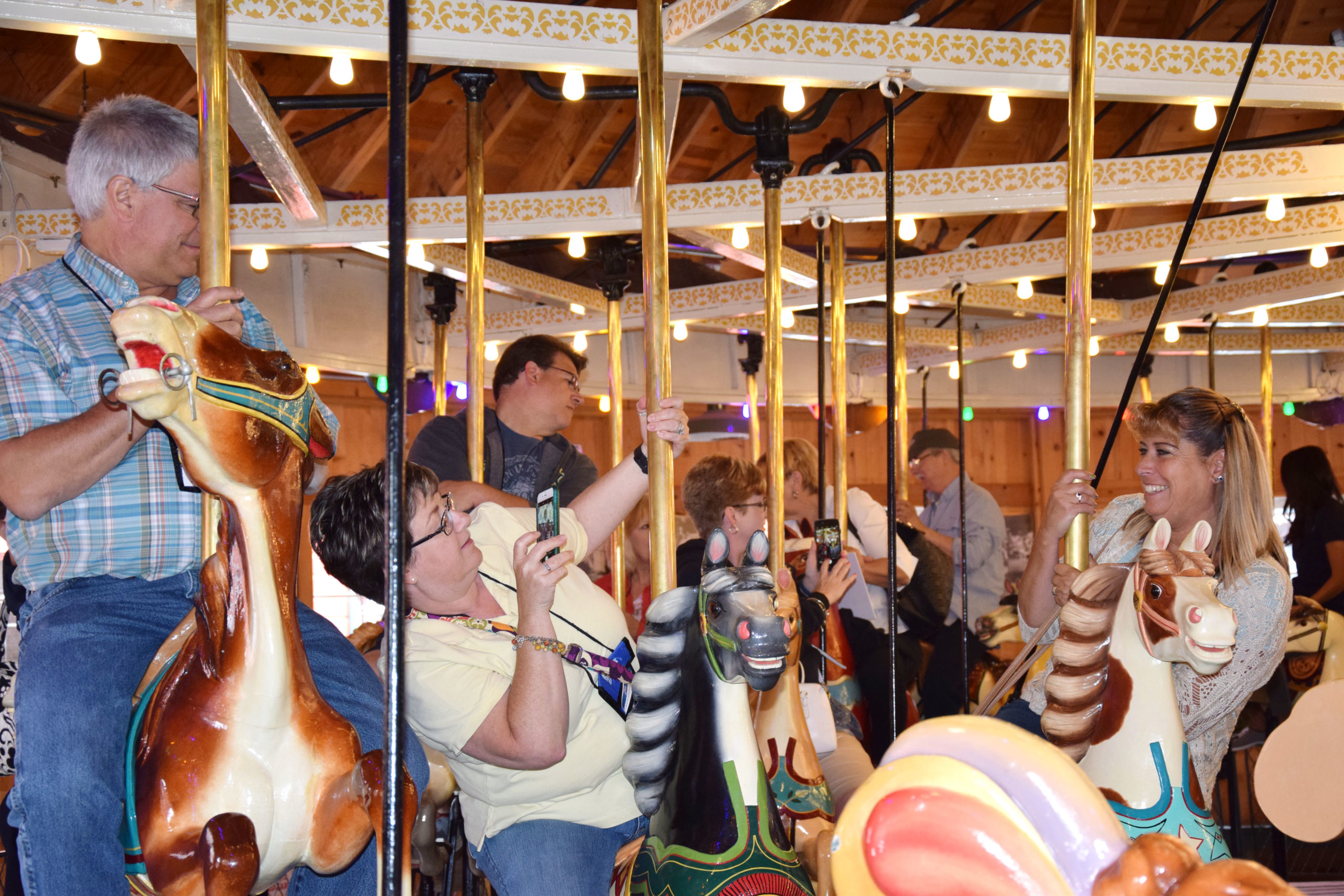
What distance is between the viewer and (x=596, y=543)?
2.89m

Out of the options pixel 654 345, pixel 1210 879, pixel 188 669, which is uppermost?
pixel 654 345

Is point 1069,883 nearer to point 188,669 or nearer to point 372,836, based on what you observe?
point 372,836

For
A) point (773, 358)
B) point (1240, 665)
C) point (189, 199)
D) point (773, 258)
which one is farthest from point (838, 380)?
point (189, 199)

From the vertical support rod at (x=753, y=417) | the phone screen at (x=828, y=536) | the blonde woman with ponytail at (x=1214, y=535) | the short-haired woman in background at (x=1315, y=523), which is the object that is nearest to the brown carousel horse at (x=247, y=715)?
the blonde woman with ponytail at (x=1214, y=535)

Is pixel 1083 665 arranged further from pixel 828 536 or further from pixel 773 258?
pixel 773 258

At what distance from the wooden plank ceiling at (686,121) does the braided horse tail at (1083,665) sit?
4.98m

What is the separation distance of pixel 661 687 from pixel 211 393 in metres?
1.05

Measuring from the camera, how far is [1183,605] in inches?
81.8

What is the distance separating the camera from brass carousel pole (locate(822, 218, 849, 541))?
5.32 meters

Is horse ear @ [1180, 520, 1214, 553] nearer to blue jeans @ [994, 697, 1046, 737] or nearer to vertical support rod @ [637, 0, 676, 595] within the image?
blue jeans @ [994, 697, 1046, 737]

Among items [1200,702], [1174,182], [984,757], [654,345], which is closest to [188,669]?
[984,757]

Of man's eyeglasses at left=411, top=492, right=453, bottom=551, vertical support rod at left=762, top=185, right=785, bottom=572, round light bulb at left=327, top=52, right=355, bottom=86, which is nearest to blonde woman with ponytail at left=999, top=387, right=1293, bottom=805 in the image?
man's eyeglasses at left=411, top=492, right=453, bottom=551

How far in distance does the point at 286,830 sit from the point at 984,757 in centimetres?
105

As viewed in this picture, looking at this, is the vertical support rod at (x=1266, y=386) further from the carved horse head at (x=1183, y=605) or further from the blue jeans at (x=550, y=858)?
the blue jeans at (x=550, y=858)
